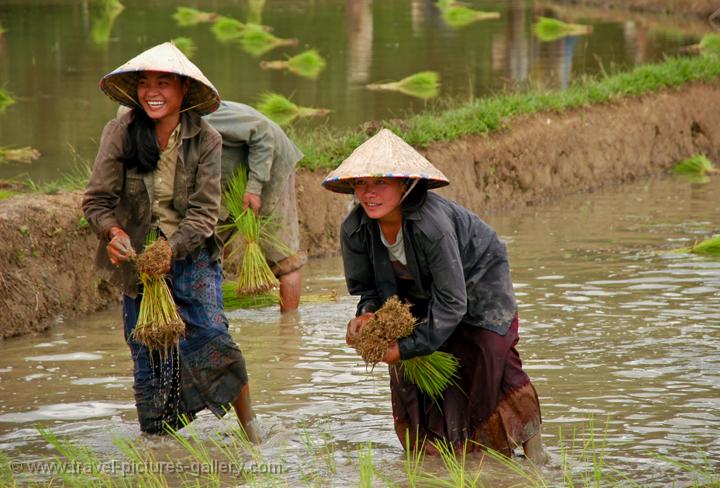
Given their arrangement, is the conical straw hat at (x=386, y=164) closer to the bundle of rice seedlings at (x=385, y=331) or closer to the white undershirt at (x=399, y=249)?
the white undershirt at (x=399, y=249)

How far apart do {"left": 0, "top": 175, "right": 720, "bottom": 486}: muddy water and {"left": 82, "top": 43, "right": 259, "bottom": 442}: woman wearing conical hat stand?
31cm

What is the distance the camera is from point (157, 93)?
4535 mm

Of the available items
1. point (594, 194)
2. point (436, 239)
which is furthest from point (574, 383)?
point (594, 194)

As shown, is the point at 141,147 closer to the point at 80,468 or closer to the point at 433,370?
the point at 80,468

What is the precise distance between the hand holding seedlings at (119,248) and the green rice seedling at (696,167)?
7709mm

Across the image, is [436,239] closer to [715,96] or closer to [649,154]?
[649,154]

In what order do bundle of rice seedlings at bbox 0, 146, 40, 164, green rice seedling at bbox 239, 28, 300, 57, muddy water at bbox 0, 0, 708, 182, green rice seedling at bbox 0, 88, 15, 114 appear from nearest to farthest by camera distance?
1. bundle of rice seedlings at bbox 0, 146, 40, 164
2. muddy water at bbox 0, 0, 708, 182
3. green rice seedling at bbox 0, 88, 15, 114
4. green rice seedling at bbox 239, 28, 300, 57

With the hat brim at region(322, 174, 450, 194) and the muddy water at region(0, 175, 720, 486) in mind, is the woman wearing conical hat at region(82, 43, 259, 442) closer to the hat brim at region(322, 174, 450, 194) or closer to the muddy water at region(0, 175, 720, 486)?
the muddy water at region(0, 175, 720, 486)

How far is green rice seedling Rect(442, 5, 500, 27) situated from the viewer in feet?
86.7

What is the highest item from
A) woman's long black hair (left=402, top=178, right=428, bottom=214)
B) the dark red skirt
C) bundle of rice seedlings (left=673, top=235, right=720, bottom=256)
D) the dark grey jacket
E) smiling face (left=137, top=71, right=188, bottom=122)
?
smiling face (left=137, top=71, right=188, bottom=122)

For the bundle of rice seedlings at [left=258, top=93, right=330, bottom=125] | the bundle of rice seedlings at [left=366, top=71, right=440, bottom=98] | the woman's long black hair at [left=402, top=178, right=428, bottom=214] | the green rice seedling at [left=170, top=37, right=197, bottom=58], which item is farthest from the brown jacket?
the green rice seedling at [left=170, top=37, right=197, bottom=58]

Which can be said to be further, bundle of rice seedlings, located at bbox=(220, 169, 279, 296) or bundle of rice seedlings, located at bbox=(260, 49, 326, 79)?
bundle of rice seedlings, located at bbox=(260, 49, 326, 79)

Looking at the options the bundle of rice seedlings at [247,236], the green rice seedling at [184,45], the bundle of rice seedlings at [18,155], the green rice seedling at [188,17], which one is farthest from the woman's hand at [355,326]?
the green rice seedling at [188,17]

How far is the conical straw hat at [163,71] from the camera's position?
447cm
